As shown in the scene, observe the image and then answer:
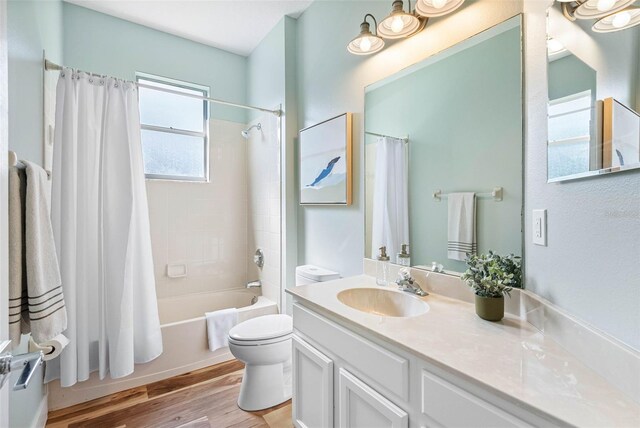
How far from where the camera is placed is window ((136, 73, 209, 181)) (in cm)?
278

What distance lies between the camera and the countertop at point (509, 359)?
0.61m

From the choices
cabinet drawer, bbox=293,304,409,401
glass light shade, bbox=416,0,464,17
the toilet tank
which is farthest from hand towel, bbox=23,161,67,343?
glass light shade, bbox=416,0,464,17

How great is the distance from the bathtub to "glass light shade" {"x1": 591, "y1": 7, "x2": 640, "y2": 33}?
2.52 meters

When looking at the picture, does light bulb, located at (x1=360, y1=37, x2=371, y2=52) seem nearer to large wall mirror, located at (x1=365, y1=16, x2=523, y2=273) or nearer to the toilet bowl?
large wall mirror, located at (x1=365, y1=16, x2=523, y2=273)

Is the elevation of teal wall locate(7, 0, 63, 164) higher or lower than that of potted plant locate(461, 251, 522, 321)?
higher

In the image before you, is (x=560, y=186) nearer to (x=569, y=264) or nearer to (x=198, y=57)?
(x=569, y=264)

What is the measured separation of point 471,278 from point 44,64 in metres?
2.57

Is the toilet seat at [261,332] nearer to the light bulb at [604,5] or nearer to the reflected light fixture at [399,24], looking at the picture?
the reflected light fixture at [399,24]

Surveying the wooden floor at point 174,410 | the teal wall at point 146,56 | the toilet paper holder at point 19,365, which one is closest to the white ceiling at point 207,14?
the teal wall at point 146,56

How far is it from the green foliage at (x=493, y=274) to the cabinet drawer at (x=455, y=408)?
0.41 meters

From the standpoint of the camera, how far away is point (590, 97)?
773 mm

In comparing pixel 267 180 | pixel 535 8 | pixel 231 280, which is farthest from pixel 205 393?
pixel 535 8

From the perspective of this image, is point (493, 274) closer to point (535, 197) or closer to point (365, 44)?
point (535, 197)

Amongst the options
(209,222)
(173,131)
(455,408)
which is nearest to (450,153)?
(455,408)
